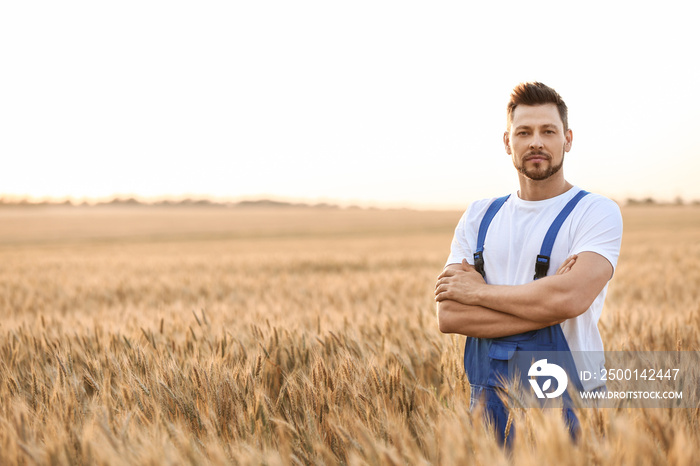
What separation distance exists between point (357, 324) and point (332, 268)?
7.50 meters

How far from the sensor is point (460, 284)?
82.4 inches

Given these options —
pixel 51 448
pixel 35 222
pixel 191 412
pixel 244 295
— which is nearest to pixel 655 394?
pixel 191 412

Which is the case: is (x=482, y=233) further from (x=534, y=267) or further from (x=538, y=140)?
(x=538, y=140)

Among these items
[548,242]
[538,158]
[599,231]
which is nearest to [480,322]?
[548,242]

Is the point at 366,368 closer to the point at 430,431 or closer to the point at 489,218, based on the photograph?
the point at 430,431

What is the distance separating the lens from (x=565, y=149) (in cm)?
216

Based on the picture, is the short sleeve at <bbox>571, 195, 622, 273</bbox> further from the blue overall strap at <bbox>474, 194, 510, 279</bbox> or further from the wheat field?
the wheat field

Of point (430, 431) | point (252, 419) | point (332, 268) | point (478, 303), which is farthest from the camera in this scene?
point (332, 268)

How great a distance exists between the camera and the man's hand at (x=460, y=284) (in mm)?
2051

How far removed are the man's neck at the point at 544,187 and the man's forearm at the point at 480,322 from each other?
1.70 ft

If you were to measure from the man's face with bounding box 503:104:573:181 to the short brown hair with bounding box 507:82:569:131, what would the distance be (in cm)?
3

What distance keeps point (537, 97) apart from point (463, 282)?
0.80 meters

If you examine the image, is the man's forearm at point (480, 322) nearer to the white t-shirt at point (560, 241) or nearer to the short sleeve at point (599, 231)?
the white t-shirt at point (560, 241)

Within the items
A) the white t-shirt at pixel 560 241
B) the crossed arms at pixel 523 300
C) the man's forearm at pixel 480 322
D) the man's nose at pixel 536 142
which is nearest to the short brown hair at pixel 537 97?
the man's nose at pixel 536 142
